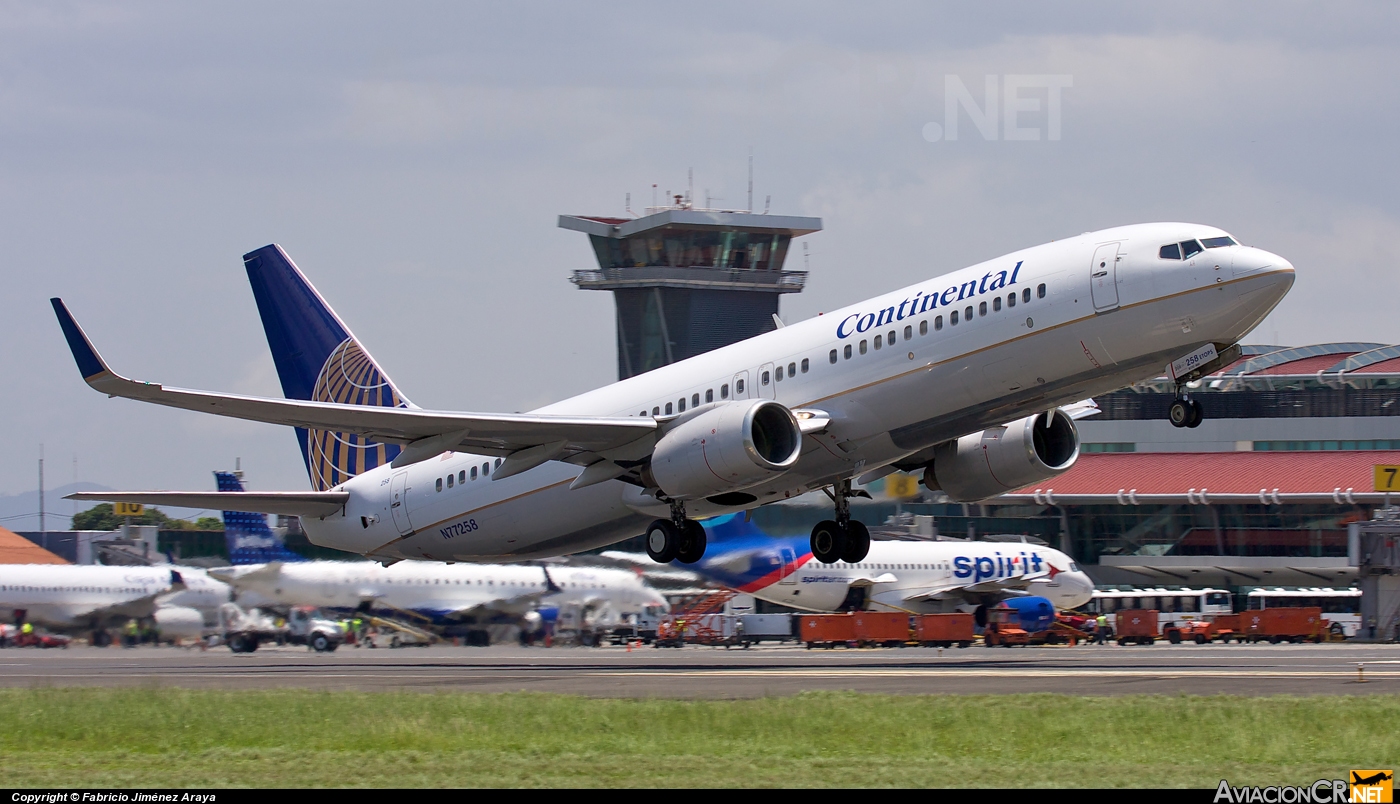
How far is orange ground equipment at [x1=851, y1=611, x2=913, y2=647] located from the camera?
5203 centimetres

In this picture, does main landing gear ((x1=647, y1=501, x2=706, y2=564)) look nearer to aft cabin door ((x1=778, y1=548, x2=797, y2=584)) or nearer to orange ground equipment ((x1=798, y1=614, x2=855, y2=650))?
orange ground equipment ((x1=798, y1=614, x2=855, y2=650))

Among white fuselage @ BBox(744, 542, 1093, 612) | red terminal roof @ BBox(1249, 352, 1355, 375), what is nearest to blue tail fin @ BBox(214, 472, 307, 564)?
white fuselage @ BBox(744, 542, 1093, 612)

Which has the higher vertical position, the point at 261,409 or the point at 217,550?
the point at 261,409

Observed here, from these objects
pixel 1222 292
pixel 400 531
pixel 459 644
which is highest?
pixel 1222 292

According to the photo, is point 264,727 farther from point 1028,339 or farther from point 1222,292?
point 1222,292

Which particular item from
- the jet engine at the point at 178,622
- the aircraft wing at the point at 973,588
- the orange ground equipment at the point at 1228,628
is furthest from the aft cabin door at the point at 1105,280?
the jet engine at the point at 178,622

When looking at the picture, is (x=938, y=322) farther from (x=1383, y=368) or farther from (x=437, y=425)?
(x=1383, y=368)

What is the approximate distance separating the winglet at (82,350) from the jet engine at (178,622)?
2637cm

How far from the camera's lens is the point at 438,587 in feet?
168

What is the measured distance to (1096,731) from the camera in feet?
59.9

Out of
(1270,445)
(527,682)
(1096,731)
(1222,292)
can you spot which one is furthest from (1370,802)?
(1270,445)

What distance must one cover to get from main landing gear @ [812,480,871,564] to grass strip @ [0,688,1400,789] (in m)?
11.1

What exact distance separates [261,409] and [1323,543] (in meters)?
67.0

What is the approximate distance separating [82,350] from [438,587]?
87.7 feet
